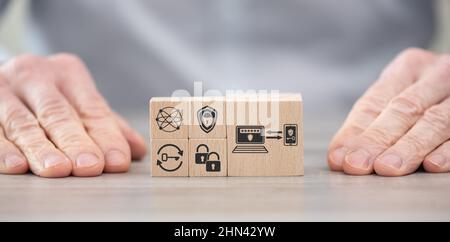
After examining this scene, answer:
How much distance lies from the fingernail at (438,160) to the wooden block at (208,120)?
496mm

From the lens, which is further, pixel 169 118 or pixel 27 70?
pixel 27 70

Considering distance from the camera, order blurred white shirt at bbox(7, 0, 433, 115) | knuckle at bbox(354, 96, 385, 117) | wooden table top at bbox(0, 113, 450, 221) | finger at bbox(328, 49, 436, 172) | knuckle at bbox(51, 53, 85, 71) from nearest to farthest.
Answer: wooden table top at bbox(0, 113, 450, 221), finger at bbox(328, 49, 436, 172), knuckle at bbox(354, 96, 385, 117), knuckle at bbox(51, 53, 85, 71), blurred white shirt at bbox(7, 0, 433, 115)

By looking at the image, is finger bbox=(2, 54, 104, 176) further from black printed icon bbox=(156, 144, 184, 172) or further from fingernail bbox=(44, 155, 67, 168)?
black printed icon bbox=(156, 144, 184, 172)

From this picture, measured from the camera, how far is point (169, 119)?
1891 millimetres

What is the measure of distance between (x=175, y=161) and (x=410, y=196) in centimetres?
55

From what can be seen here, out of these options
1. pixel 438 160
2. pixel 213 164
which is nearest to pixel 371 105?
pixel 438 160

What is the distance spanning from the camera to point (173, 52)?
125 inches

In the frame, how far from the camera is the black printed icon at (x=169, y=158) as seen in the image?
190cm

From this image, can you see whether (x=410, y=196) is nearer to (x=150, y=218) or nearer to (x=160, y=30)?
(x=150, y=218)

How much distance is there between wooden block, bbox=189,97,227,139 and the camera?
6.18 ft

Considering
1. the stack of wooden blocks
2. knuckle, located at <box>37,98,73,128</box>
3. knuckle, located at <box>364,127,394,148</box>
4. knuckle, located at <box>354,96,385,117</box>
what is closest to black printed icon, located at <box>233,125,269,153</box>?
the stack of wooden blocks

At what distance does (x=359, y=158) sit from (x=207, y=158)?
1.16ft

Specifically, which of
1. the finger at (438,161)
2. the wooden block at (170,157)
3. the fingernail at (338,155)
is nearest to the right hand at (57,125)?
the wooden block at (170,157)

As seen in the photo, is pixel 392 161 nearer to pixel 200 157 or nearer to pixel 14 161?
pixel 200 157
